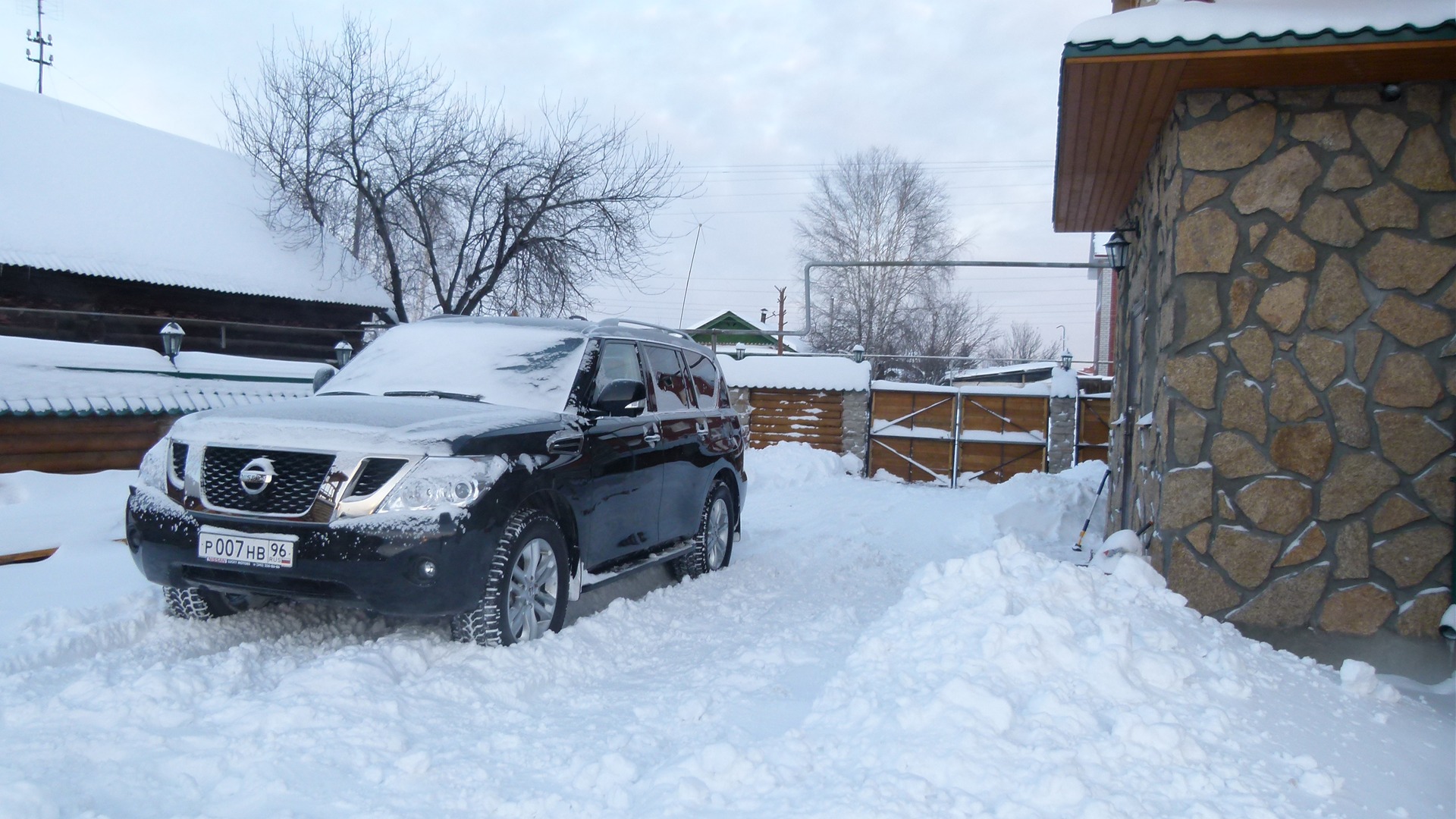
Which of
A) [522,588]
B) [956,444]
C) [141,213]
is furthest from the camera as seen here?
[956,444]

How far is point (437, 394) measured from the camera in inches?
189

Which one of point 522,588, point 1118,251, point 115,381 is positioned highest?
point 1118,251

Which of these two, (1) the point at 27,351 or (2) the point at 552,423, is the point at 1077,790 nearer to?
(2) the point at 552,423

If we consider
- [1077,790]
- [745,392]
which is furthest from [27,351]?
[745,392]

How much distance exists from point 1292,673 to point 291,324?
61.5ft

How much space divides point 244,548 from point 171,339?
7081 millimetres

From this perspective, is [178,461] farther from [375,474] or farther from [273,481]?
[375,474]

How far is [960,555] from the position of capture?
830 centimetres

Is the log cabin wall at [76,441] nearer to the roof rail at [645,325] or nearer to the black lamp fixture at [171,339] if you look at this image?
the black lamp fixture at [171,339]

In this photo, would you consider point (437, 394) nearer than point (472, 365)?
Yes

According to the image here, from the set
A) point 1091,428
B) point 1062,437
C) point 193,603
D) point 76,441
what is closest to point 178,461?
point 193,603

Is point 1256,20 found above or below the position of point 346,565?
above

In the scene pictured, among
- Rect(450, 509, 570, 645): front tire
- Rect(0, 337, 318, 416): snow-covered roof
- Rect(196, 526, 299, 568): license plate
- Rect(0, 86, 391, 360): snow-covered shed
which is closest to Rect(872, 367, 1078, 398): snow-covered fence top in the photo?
Rect(0, 86, 391, 360): snow-covered shed

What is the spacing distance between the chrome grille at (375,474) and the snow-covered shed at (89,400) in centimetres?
447
